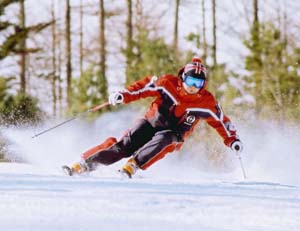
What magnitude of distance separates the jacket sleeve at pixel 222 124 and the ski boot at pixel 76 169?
143 centimetres

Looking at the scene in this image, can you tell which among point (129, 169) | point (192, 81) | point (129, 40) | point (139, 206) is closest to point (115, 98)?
point (129, 169)

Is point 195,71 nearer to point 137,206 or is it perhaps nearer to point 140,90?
point 140,90

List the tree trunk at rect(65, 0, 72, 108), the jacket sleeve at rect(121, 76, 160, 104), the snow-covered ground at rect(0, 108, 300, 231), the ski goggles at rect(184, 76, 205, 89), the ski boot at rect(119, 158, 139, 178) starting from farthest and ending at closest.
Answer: the tree trunk at rect(65, 0, 72, 108)
the ski goggles at rect(184, 76, 205, 89)
the jacket sleeve at rect(121, 76, 160, 104)
the ski boot at rect(119, 158, 139, 178)
the snow-covered ground at rect(0, 108, 300, 231)

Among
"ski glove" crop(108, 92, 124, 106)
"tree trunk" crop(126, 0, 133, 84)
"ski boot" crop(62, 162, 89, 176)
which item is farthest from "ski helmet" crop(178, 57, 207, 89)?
"tree trunk" crop(126, 0, 133, 84)

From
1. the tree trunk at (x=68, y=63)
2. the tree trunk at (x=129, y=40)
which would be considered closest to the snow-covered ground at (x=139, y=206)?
the tree trunk at (x=129, y=40)

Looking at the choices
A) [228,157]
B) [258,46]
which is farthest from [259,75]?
[228,157]

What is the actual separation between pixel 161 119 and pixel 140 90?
38 cm

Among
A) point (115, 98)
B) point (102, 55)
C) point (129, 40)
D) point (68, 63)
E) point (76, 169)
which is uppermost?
point (115, 98)

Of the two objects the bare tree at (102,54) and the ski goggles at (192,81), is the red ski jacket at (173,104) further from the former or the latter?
the bare tree at (102,54)

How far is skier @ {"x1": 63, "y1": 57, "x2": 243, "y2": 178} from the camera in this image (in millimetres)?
6582

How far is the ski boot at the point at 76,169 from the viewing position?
20.9ft

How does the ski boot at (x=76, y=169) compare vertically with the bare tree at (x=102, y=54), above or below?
above

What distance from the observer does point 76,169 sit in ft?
21.1

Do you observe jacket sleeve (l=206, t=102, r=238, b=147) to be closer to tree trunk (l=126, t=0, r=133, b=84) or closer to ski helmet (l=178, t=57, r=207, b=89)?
ski helmet (l=178, t=57, r=207, b=89)
